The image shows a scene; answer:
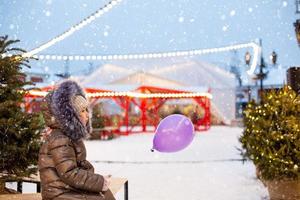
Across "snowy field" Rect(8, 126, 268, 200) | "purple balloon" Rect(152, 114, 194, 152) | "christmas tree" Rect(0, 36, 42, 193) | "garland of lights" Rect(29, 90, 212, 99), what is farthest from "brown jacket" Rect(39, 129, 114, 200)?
"garland of lights" Rect(29, 90, 212, 99)

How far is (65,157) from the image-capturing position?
10.6 feet

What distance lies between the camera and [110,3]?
781cm

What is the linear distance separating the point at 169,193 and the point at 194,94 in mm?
20620

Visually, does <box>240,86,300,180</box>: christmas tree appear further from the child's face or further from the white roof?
the white roof

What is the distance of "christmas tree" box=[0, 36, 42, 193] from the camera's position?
5.53m

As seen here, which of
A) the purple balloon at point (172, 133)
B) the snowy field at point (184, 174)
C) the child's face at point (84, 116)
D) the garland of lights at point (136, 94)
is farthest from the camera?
the garland of lights at point (136, 94)

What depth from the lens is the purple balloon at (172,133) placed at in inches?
216

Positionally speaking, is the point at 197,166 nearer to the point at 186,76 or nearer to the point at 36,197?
the point at 36,197

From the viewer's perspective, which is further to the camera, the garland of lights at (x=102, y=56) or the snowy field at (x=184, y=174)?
the garland of lights at (x=102, y=56)

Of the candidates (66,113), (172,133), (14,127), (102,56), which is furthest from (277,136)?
(102,56)

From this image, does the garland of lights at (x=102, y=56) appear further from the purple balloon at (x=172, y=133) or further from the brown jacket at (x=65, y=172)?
the brown jacket at (x=65, y=172)

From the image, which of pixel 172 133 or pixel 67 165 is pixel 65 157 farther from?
pixel 172 133

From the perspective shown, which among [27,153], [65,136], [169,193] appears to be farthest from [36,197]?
[169,193]

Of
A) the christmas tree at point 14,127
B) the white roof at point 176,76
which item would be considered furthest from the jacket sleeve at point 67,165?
the white roof at point 176,76
